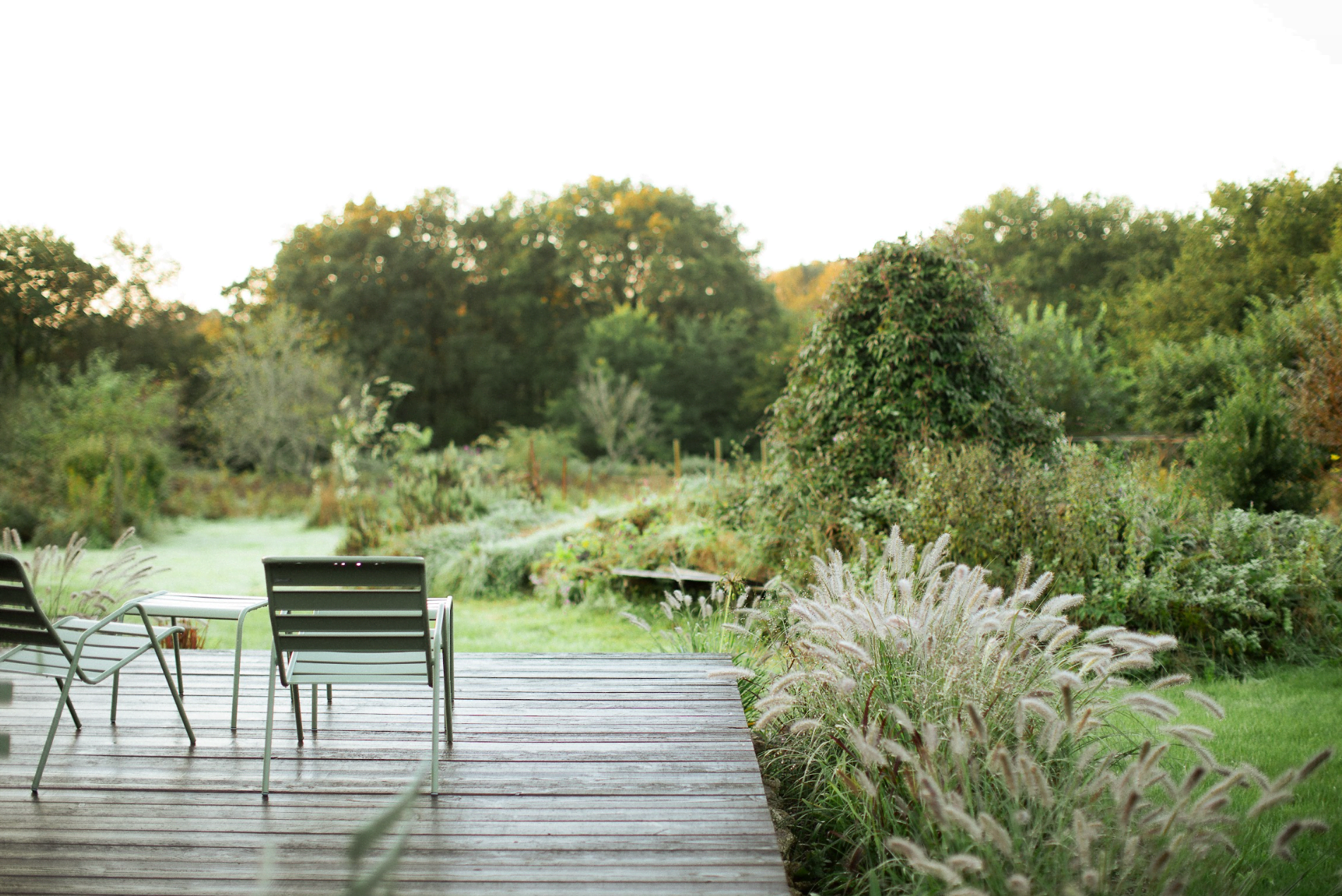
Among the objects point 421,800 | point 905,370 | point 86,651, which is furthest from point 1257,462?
point 86,651

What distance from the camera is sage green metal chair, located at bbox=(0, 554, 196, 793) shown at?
2.83 m

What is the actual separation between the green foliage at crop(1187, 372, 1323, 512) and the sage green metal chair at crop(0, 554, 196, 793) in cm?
822

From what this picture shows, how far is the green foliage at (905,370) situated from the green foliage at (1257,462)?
2.12m

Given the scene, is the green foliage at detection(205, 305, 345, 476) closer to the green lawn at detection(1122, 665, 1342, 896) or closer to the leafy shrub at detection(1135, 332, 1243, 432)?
the leafy shrub at detection(1135, 332, 1243, 432)

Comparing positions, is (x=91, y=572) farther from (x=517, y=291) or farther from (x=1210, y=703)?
(x=517, y=291)

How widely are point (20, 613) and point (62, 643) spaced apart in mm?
233

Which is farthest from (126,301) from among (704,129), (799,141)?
(799,141)

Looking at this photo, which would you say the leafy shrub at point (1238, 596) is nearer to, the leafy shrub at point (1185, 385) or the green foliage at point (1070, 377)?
the green foliage at point (1070, 377)

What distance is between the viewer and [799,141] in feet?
72.4

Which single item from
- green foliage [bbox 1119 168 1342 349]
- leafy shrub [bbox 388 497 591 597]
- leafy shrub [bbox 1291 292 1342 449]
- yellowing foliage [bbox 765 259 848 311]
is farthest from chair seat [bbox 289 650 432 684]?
yellowing foliage [bbox 765 259 848 311]

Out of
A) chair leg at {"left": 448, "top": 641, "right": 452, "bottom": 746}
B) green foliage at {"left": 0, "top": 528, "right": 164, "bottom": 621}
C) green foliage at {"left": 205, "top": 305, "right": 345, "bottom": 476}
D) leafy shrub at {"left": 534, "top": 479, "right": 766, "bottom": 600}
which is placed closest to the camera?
chair leg at {"left": 448, "top": 641, "right": 452, "bottom": 746}

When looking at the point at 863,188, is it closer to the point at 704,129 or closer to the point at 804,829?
the point at 704,129

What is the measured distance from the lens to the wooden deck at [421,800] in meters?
2.26

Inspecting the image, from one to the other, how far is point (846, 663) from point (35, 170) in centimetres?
1954
